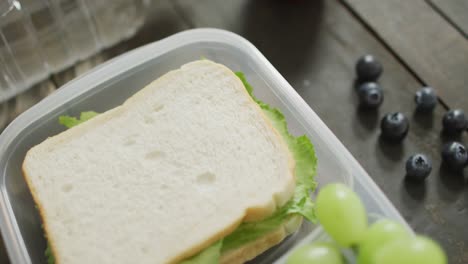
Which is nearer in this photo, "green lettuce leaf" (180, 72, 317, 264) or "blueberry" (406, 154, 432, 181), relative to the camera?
"green lettuce leaf" (180, 72, 317, 264)

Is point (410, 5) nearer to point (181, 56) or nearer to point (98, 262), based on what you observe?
point (181, 56)

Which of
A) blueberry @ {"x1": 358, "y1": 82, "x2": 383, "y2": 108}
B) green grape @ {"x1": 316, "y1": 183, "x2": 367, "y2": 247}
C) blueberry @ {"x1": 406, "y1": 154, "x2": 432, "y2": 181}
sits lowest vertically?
blueberry @ {"x1": 406, "y1": 154, "x2": 432, "y2": 181}

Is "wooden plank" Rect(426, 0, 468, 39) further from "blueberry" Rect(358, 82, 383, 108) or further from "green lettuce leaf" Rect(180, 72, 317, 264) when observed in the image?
"green lettuce leaf" Rect(180, 72, 317, 264)

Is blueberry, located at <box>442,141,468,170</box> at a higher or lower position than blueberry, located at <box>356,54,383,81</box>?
lower

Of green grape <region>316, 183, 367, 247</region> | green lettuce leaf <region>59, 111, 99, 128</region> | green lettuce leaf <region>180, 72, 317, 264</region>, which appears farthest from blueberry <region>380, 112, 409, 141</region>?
green lettuce leaf <region>59, 111, 99, 128</region>

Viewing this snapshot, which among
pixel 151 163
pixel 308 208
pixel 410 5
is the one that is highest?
pixel 151 163

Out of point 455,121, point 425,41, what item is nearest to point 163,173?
point 455,121

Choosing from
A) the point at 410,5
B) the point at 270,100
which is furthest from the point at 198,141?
the point at 410,5

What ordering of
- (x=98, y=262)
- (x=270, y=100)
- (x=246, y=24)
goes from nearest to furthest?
(x=98, y=262)
(x=270, y=100)
(x=246, y=24)
